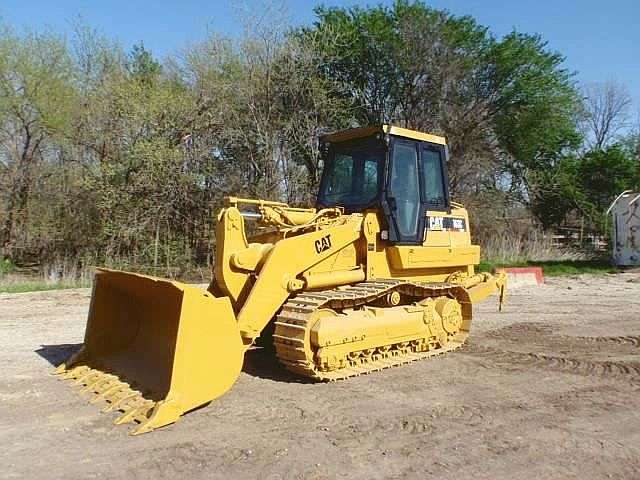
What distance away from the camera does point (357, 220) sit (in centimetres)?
686

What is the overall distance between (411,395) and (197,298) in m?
2.11

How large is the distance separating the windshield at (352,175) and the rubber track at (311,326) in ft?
3.56

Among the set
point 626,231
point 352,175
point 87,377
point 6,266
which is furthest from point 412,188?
point 626,231

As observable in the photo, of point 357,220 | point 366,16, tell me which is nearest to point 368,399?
point 357,220

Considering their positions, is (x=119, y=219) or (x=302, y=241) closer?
(x=302, y=241)

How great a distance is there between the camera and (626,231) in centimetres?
1972

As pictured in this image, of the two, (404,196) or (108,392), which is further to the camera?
(404,196)

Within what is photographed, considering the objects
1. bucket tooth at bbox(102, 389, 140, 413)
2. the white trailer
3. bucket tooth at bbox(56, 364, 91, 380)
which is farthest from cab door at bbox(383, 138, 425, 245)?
the white trailer

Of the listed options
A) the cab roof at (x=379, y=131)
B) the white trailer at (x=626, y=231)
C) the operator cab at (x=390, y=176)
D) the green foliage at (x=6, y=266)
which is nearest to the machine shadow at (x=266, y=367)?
the operator cab at (x=390, y=176)

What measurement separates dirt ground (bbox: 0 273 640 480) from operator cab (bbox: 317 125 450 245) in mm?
1680

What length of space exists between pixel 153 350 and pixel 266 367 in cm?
125

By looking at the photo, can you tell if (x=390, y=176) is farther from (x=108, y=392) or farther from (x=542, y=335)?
(x=108, y=392)

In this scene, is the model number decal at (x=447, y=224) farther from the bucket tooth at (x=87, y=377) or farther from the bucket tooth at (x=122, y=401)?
the bucket tooth at (x=87, y=377)

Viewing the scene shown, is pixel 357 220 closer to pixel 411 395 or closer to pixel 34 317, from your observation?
pixel 411 395
